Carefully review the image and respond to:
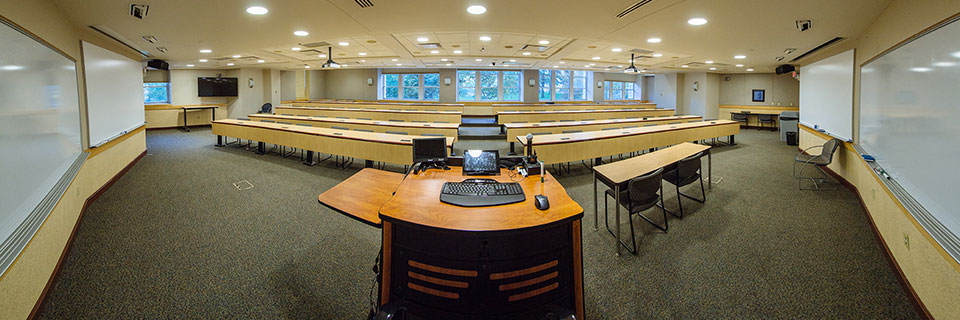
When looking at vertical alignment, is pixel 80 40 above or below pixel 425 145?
above

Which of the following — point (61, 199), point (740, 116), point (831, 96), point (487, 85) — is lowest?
point (61, 199)

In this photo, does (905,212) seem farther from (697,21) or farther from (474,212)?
(474,212)

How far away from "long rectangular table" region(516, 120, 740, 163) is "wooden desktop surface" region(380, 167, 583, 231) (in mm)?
2717

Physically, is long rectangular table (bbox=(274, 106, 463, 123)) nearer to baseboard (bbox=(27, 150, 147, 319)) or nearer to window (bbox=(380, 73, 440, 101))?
baseboard (bbox=(27, 150, 147, 319))

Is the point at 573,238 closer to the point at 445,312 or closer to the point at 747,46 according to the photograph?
the point at 445,312

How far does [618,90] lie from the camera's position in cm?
1745

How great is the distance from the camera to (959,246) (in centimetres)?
158

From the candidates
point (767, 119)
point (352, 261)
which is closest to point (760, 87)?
point (767, 119)

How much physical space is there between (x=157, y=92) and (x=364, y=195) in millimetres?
14211

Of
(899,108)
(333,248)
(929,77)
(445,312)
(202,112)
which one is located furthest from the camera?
(202,112)

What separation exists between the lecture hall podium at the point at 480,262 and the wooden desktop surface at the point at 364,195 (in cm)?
8

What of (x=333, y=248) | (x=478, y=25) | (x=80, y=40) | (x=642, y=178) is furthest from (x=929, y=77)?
(x=80, y=40)

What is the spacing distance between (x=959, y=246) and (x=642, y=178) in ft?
4.85

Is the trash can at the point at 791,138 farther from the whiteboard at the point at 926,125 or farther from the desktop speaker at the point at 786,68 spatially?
the whiteboard at the point at 926,125
